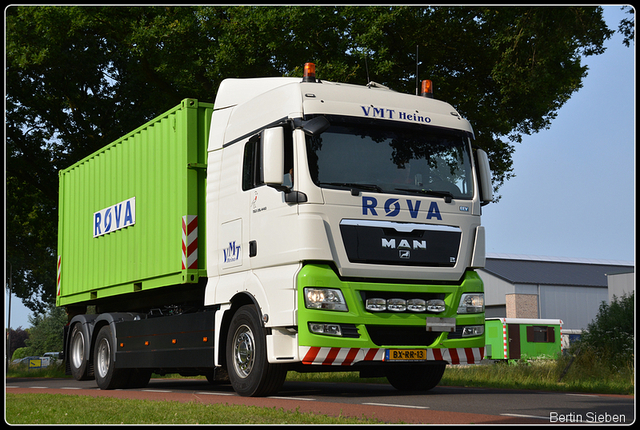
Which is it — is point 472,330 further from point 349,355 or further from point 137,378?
point 137,378

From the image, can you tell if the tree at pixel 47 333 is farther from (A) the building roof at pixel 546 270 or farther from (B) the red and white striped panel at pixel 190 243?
(B) the red and white striped panel at pixel 190 243

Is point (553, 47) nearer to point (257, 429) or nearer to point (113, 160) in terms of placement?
point (113, 160)

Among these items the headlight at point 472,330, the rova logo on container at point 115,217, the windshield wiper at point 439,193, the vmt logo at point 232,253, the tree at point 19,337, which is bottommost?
the tree at point 19,337

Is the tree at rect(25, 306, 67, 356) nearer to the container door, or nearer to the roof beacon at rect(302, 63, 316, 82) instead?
the container door

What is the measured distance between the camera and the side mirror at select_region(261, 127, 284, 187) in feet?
29.8

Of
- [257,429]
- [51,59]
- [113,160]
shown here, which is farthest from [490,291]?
[257,429]

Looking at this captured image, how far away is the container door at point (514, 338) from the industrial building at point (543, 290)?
22.0 metres

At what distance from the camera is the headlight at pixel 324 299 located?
9008mm

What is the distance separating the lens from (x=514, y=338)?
3086 cm

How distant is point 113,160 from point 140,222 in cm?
→ 185

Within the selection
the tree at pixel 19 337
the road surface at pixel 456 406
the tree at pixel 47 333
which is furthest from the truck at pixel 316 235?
the tree at pixel 19 337

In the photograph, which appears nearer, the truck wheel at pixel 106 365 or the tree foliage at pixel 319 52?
the truck wheel at pixel 106 365

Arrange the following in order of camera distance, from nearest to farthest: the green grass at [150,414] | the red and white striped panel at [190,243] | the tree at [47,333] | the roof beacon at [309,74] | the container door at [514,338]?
the green grass at [150,414]
the roof beacon at [309,74]
the red and white striped panel at [190,243]
the container door at [514,338]
the tree at [47,333]

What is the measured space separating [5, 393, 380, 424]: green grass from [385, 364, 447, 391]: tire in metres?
3.58
